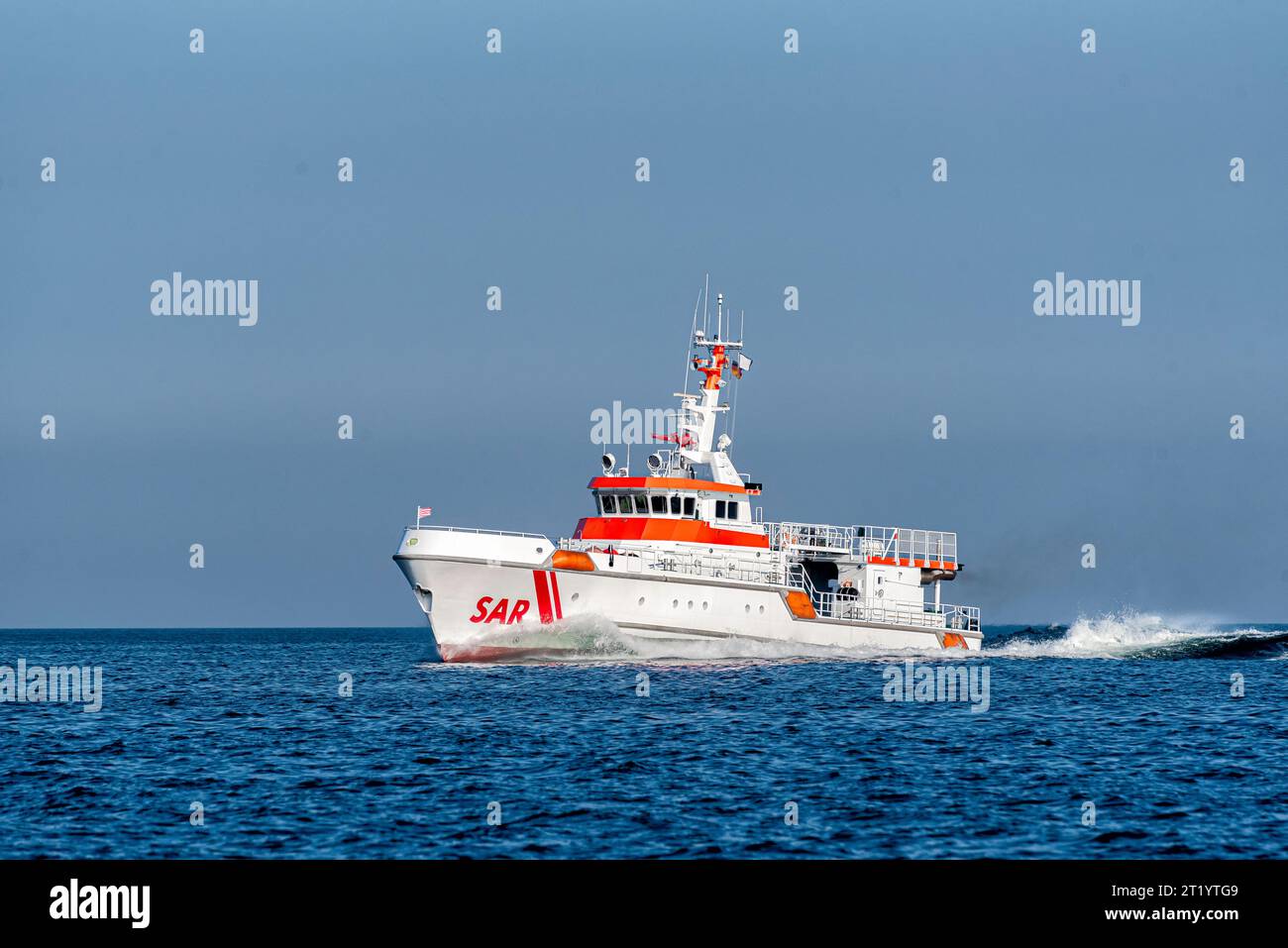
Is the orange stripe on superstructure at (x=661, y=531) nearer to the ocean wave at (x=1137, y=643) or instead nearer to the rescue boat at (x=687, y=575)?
the rescue boat at (x=687, y=575)

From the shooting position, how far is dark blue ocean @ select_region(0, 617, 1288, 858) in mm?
18719

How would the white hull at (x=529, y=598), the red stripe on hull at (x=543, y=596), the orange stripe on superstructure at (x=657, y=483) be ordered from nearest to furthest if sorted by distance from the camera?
the white hull at (x=529, y=598) → the red stripe on hull at (x=543, y=596) → the orange stripe on superstructure at (x=657, y=483)

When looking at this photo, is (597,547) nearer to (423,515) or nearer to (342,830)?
(423,515)

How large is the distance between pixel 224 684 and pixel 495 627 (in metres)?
12.6

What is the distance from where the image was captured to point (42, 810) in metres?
21.0

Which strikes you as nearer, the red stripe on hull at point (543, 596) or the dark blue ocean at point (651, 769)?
the dark blue ocean at point (651, 769)

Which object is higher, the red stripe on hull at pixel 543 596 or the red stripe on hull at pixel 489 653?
the red stripe on hull at pixel 543 596

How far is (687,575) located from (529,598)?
17.0 feet

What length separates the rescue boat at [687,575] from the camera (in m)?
41.1

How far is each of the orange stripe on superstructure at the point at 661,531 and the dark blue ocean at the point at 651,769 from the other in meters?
4.29

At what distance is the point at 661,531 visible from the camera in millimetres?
44562
